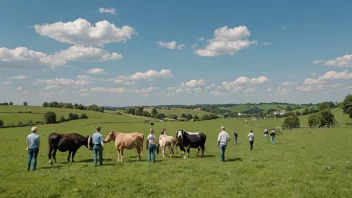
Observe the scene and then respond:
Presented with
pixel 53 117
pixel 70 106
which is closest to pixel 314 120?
pixel 53 117

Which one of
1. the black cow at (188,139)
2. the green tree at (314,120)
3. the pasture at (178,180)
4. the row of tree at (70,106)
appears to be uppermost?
the row of tree at (70,106)

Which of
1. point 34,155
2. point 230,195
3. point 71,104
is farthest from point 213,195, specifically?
point 71,104

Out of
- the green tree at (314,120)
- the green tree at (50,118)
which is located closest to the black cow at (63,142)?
the green tree at (50,118)

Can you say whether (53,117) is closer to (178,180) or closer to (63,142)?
(63,142)

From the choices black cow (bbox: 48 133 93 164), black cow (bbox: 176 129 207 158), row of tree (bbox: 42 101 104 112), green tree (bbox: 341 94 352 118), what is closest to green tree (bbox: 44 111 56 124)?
row of tree (bbox: 42 101 104 112)

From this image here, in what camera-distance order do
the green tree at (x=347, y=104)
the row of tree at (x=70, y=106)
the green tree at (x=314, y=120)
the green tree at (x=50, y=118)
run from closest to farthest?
the green tree at (x=347, y=104), the green tree at (x=314, y=120), the green tree at (x=50, y=118), the row of tree at (x=70, y=106)

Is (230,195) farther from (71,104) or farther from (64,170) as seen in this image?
(71,104)

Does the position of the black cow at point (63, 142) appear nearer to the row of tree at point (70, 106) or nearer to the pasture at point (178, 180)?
the pasture at point (178, 180)

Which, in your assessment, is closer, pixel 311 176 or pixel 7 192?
pixel 7 192

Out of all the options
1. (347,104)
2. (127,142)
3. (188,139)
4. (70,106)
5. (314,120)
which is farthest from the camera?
(70,106)

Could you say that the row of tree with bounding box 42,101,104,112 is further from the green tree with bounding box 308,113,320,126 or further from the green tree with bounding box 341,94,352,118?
the green tree with bounding box 341,94,352,118

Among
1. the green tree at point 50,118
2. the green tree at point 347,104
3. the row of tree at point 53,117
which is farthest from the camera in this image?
the row of tree at point 53,117

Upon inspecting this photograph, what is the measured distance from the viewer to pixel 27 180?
13727 millimetres

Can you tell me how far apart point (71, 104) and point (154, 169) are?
139m
